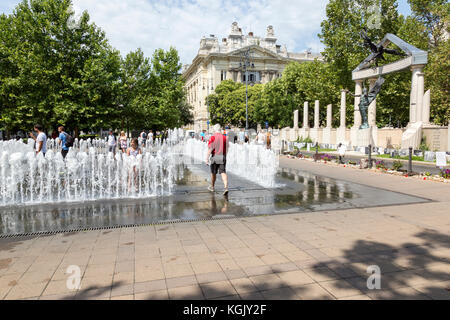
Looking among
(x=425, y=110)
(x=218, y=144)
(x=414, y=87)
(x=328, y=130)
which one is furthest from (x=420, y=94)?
(x=218, y=144)

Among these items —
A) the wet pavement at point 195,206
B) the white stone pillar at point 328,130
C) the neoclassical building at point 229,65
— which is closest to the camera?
the wet pavement at point 195,206

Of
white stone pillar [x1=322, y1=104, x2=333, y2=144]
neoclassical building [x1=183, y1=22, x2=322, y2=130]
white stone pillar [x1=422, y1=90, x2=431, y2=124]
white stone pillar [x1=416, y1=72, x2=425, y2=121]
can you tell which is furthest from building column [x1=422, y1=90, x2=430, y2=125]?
neoclassical building [x1=183, y1=22, x2=322, y2=130]

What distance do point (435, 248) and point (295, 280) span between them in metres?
2.45

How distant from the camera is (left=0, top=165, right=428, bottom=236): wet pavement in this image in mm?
6207

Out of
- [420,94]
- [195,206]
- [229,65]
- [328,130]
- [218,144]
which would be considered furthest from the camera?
[229,65]

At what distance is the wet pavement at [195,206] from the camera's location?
6.21m

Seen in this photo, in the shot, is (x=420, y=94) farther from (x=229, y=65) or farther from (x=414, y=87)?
(x=229, y=65)

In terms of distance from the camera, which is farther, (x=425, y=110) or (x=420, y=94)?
(x=425, y=110)

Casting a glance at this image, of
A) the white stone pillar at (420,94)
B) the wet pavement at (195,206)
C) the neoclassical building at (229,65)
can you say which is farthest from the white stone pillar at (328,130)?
the neoclassical building at (229,65)

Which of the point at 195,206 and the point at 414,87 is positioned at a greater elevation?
the point at 414,87

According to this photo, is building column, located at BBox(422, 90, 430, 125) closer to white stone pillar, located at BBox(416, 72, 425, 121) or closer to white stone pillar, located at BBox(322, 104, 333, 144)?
white stone pillar, located at BBox(416, 72, 425, 121)

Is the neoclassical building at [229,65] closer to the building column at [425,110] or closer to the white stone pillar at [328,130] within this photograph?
the white stone pillar at [328,130]

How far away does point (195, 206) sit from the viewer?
24.5ft

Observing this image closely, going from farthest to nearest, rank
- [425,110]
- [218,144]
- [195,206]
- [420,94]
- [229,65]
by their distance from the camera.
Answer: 1. [229,65]
2. [425,110]
3. [420,94]
4. [218,144]
5. [195,206]
